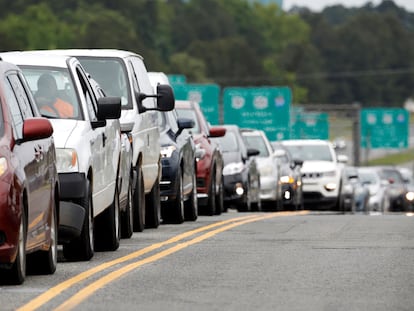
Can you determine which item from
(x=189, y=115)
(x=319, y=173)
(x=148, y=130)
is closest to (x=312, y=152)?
(x=319, y=173)

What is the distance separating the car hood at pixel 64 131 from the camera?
46.3 feet

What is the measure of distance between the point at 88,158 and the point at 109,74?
16.8ft

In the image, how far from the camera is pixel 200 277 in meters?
12.5

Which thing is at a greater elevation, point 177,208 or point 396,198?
point 177,208

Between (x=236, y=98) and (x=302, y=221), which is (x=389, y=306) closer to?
(x=302, y=221)

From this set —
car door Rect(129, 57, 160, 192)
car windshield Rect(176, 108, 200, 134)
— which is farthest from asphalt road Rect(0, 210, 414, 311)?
car windshield Rect(176, 108, 200, 134)

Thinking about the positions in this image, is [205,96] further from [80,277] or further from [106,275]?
[80,277]

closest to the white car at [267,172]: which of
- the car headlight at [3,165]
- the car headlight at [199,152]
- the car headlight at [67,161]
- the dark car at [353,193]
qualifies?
the dark car at [353,193]

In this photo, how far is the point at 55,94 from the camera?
1504 centimetres

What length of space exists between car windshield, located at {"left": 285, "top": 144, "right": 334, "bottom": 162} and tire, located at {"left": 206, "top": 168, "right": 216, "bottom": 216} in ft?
56.4

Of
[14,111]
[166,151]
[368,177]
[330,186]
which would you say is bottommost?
[368,177]

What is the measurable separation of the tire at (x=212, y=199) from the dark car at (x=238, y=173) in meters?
3.41

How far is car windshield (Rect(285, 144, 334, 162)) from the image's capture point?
42.8 metres

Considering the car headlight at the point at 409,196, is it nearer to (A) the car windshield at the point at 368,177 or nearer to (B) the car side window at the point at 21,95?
(A) the car windshield at the point at 368,177
